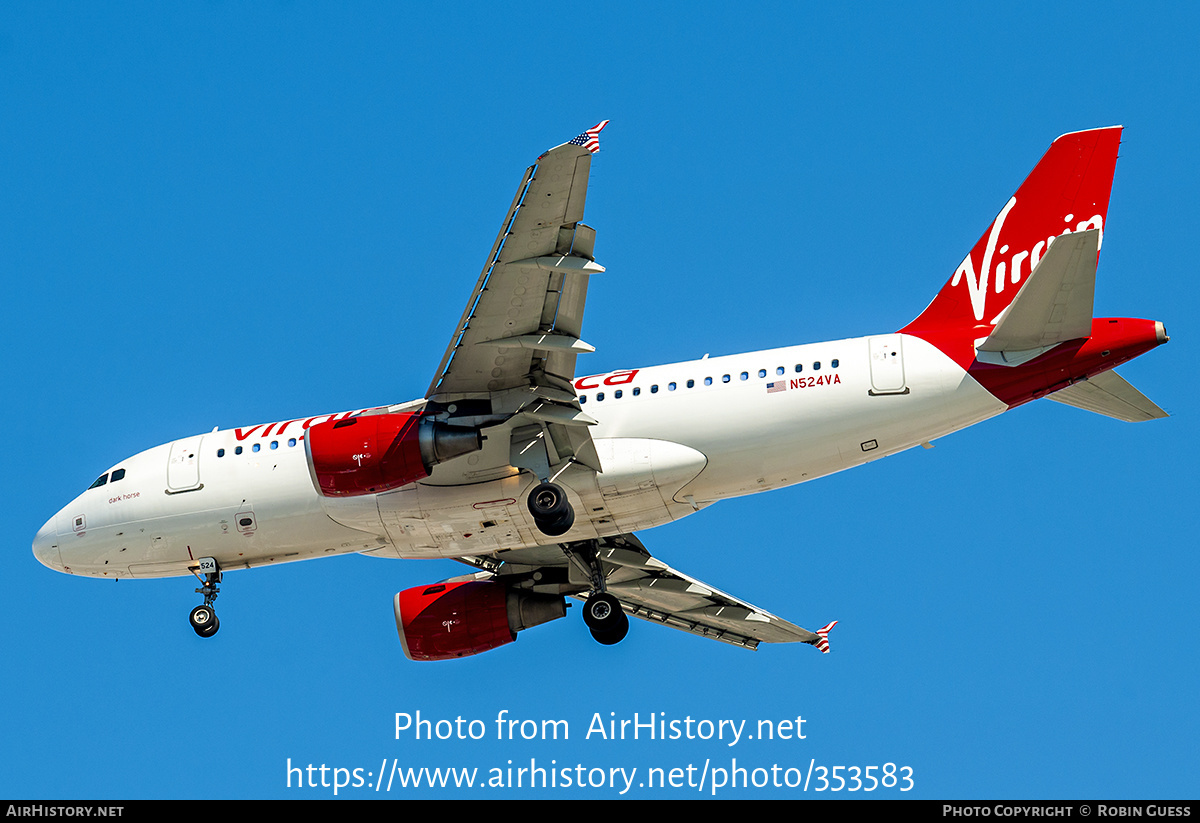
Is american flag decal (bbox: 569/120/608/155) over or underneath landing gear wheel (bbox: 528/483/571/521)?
over

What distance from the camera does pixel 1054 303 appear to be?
76.7 feet

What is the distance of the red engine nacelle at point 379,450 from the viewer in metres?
23.8

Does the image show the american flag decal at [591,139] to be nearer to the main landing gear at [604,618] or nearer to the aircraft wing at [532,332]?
the aircraft wing at [532,332]

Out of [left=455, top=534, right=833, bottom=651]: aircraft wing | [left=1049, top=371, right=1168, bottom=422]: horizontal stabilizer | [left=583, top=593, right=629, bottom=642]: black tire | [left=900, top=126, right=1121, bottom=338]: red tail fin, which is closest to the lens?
[left=1049, top=371, right=1168, bottom=422]: horizontal stabilizer

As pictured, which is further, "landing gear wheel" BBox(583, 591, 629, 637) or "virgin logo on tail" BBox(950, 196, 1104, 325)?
"landing gear wheel" BBox(583, 591, 629, 637)

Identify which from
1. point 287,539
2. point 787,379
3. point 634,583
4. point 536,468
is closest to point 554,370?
point 536,468

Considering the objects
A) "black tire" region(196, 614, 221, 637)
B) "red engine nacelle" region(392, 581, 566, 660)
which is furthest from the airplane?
"red engine nacelle" region(392, 581, 566, 660)

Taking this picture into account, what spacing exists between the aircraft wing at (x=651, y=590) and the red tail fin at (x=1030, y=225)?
7881 mm

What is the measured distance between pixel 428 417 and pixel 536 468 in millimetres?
1983

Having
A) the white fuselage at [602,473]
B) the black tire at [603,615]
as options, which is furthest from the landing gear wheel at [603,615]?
the white fuselage at [602,473]

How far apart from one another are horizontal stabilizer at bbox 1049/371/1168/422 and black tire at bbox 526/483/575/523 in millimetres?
8219

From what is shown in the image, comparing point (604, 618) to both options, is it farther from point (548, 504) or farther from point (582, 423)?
point (582, 423)

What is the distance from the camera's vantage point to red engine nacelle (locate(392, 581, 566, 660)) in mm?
29109

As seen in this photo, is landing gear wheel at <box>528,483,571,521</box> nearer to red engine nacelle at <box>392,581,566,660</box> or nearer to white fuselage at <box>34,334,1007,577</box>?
white fuselage at <box>34,334,1007,577</box>
